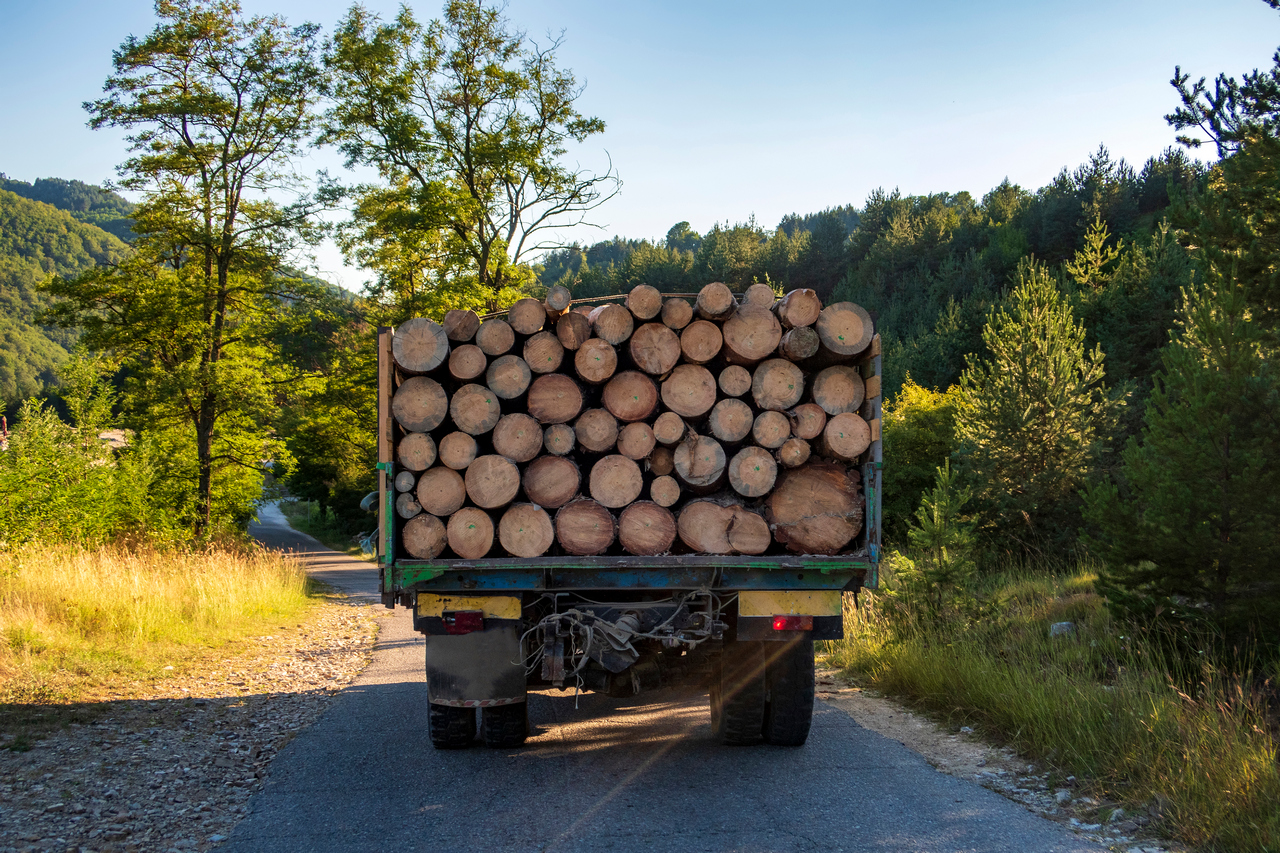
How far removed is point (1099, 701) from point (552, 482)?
11.9 ft

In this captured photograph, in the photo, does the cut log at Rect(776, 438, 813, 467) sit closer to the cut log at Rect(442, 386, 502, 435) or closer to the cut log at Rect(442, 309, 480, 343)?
the cut log at Rect(442, 386, 502, 435)

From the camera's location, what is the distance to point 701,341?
530 centimetres

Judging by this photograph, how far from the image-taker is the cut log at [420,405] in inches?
205

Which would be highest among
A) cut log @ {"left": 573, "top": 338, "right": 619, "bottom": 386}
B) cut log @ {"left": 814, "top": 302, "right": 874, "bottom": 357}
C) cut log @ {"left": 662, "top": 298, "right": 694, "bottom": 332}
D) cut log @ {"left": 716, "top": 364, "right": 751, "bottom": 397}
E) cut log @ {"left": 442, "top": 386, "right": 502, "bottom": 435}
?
cut log @ {"left": 662, "top": 298, "right": 694, "bottom": 332}

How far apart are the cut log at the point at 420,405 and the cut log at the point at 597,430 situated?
85 centimetres

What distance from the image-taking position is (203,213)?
1788 centimetres

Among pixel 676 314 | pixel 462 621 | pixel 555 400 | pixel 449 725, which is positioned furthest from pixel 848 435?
pixel 449 725

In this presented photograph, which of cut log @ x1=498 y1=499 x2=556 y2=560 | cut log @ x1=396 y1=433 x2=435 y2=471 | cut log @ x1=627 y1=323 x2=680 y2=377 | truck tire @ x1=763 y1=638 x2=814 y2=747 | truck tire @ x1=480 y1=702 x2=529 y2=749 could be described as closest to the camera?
cut log @ x1=498 y1=499 x2=556 y2=560

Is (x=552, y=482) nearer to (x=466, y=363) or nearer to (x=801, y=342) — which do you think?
(x=466, y=363)

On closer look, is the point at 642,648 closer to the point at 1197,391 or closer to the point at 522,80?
the point at 1197,391

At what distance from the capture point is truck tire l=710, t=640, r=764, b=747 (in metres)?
5.46

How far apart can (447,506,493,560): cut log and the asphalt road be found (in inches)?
52.1

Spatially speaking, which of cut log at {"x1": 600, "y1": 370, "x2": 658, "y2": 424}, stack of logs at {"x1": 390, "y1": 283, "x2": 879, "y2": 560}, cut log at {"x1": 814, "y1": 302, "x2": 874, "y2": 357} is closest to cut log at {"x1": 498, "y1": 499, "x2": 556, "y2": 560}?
stack of logs at {"x1": 390, "y1": 283, "x2": 879, "y2": 560}

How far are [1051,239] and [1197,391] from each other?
5490 cm
